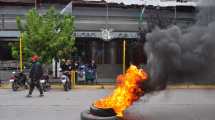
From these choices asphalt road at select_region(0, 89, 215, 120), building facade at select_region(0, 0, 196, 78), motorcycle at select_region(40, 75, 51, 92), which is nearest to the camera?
asphalt road at select_region(0, 89, 215, 120)

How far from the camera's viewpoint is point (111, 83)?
2547 cm

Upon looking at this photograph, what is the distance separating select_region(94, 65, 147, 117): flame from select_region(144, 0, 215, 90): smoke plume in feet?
1.12

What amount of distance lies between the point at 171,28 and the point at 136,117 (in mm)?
2540

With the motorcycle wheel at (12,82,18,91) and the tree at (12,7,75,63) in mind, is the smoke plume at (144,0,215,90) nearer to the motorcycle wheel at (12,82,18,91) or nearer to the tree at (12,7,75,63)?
the motorcycle wheel at (12,82,18,91)

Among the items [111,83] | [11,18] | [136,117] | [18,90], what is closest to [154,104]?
[136,117]

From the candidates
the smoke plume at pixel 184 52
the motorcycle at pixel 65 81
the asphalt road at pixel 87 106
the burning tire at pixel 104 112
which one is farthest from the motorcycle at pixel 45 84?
the smoke plume at pixel 184 52

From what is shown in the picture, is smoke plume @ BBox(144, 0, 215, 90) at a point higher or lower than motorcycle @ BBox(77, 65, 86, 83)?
A: higher

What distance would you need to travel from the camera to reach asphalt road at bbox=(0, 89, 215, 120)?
13.1 m

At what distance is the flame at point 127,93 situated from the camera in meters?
11.0

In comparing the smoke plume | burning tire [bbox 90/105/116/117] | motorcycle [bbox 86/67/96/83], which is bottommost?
burning tire [bbox 90/105/116/117]

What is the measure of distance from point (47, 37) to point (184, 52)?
543 inches

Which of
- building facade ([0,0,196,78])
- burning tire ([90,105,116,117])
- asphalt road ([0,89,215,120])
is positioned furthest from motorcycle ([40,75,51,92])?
burning tire ([90,105,116,117])

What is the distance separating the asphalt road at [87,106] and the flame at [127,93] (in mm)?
449

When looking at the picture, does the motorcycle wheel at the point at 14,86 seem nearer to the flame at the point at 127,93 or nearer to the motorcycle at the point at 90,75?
the motorcycle at the point at 90,75
